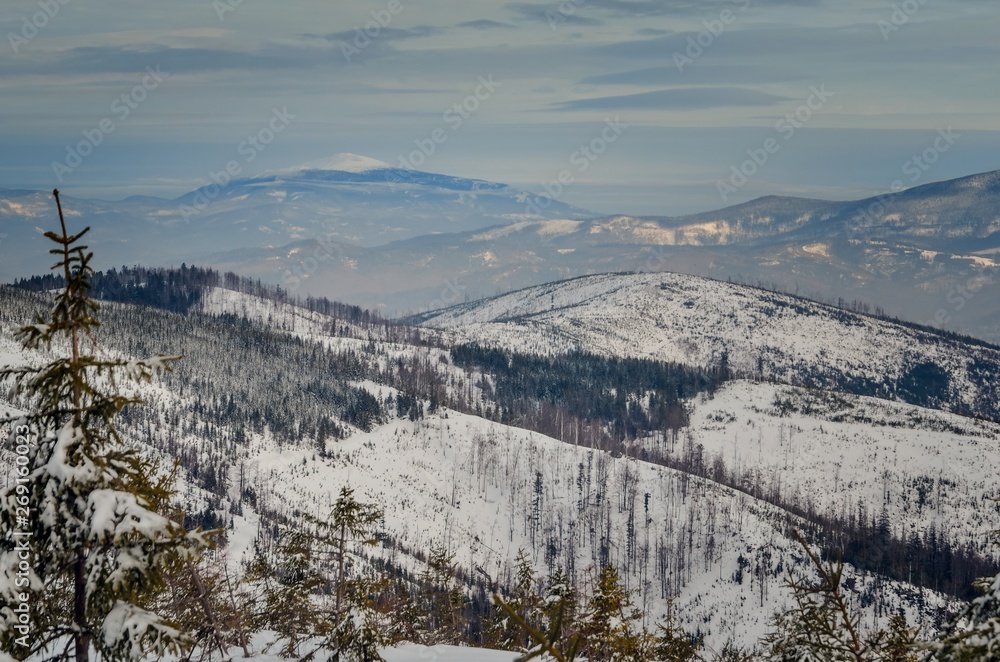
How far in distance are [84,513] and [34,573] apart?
153cm

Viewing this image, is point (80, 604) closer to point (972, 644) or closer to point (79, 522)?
point (79, 522)

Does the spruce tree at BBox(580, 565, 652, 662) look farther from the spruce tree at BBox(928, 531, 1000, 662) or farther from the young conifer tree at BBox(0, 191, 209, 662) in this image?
the young conifer tree at BBox(0, 191, 209, 662)

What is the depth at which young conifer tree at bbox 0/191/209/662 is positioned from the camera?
1725 cm

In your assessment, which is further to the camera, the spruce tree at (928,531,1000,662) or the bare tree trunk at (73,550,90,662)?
the bare tree trunk at (73,550,90,662)

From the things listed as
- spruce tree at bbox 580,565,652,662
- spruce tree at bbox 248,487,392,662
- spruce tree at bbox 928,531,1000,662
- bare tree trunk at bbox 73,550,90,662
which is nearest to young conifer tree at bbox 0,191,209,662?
bare tree trunk at bbox 73,550,90,662

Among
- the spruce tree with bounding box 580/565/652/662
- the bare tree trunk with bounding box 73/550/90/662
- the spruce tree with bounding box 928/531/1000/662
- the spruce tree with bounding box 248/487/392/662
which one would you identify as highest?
the spruce tree with bounding box 928/531/1000/662

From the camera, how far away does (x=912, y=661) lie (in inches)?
1057

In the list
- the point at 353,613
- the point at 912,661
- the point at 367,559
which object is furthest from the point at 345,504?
the point at 367,559

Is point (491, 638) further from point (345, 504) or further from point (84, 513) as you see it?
point (84, 513)

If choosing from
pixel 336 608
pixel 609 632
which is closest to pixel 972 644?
pixel 609 632

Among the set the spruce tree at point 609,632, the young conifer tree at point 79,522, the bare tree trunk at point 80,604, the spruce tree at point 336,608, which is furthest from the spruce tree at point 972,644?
the spruce tree at point 336,608

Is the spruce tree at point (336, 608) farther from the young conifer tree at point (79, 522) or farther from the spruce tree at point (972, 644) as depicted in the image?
the spruce tree at point (972, 644)

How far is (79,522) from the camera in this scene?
17656mm

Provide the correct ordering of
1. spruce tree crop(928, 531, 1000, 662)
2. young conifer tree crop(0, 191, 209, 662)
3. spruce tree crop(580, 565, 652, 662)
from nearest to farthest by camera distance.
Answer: spruce tree crop(928, 531, 1000, 662) < young conifer tree crop(0, 191, 209, 662) < spruce tree crop(580, 565, 652, 662)
